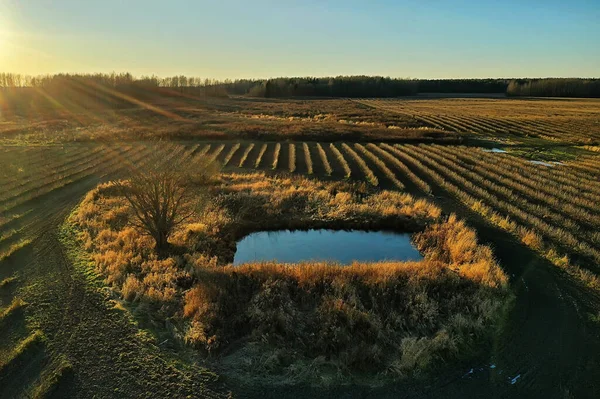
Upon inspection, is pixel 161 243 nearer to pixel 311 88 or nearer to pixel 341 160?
pixel 341 160

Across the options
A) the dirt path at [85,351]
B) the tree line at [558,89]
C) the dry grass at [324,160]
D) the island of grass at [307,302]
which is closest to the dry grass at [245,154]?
the dry grass at [324,160]

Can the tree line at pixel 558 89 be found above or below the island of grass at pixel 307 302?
above

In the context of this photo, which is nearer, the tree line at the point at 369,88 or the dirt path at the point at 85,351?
the dirt path at the point at 85,351

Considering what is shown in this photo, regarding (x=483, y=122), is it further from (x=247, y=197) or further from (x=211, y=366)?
(x=211, y=366)

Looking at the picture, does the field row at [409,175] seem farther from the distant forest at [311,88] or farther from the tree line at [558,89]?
the tree line at [558,89]

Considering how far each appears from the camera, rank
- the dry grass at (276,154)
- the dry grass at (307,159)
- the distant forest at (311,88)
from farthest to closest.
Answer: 1. the distant forest at (311,88)
2. the dry grass at (276,154)
3. the dry grass at (307,159)

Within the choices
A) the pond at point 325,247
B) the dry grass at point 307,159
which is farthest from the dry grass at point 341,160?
the pond at point 325,247

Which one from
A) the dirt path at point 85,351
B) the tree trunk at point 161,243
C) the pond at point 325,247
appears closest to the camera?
the dirt path at point 85,351

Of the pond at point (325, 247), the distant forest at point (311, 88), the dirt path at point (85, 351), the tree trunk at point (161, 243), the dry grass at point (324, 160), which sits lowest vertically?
the pond at point (325, 247)
